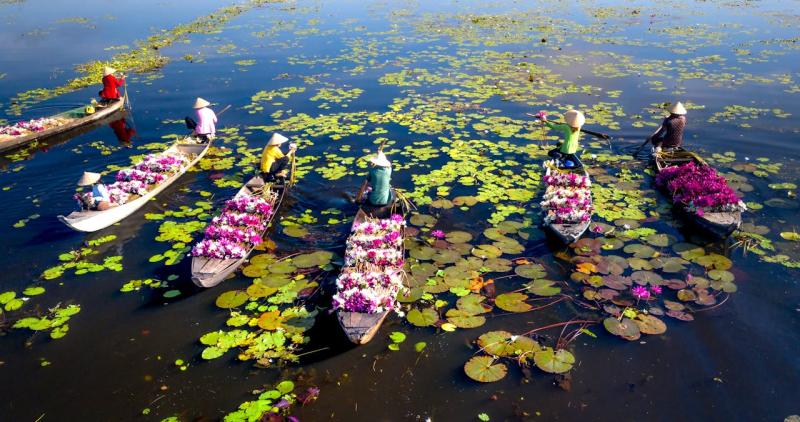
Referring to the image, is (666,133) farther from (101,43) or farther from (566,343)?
(101,43)

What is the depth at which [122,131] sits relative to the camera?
1552cm

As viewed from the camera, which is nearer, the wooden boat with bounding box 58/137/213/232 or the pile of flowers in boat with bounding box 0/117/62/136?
the wooden boat with bounding box 58/137/213/232

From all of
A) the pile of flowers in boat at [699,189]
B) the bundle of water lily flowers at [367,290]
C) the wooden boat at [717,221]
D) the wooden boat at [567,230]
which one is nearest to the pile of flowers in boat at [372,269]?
the bundle of water lily flowers at [367,290]

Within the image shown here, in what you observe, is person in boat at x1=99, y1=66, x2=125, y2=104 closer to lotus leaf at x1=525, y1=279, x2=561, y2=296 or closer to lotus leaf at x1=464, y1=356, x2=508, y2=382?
lotus leaf at x1=525, y1=279, x2=561, y2=296

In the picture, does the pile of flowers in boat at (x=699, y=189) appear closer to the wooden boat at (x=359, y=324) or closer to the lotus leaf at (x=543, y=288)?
the lotus leaf at (x=543, y=288)

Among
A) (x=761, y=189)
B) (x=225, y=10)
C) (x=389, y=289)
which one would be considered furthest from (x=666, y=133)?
(x=225, y=10)

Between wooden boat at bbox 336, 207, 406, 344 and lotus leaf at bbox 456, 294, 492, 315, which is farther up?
wooden boat at bbox 336, 207, 406, 344

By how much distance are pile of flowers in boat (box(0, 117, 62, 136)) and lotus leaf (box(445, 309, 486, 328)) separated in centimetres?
1445

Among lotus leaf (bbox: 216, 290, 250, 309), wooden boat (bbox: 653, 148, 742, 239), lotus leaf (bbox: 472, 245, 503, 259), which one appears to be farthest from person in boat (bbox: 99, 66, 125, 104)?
wooden boat (bbox: 653, 148, 742, 239)

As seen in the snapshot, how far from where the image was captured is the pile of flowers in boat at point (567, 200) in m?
9.05

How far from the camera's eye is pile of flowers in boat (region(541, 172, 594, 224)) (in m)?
9.05

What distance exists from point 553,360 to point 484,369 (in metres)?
1.02

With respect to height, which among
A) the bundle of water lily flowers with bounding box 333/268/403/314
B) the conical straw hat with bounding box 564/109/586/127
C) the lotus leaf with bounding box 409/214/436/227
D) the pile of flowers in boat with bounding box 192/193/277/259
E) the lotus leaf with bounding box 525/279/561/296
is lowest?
the lotus leaf with bounding box 525/279/561/296

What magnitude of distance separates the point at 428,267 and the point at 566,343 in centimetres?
276
